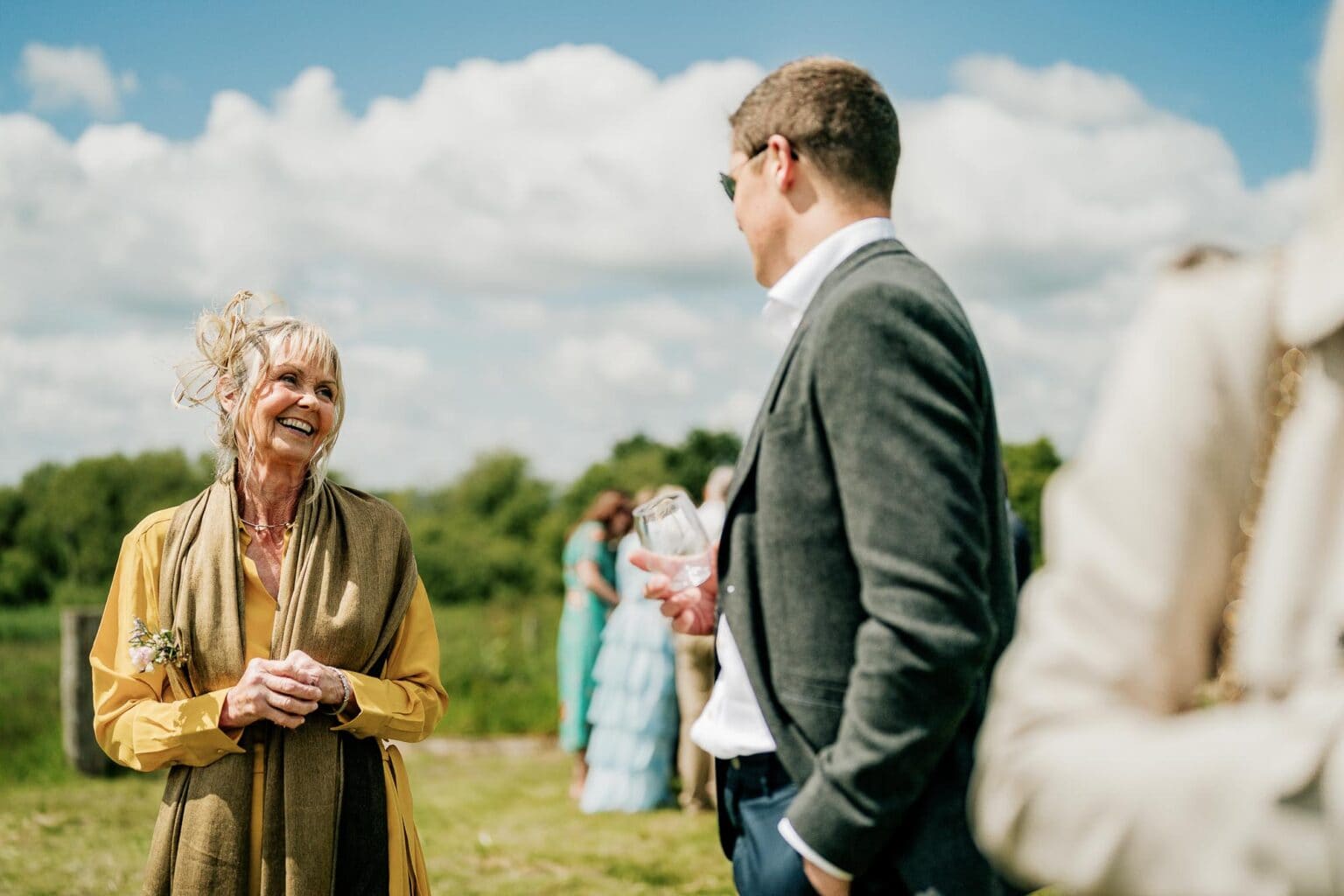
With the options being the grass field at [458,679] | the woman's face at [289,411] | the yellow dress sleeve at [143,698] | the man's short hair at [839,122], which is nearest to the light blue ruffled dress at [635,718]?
the grass field at [458,679]

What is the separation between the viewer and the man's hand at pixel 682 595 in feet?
8.90

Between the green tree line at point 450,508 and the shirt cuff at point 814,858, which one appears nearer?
the shirt cuff at point 814,858

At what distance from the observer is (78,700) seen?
33.0 ft

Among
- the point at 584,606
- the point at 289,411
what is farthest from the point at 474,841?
the point at 289,411

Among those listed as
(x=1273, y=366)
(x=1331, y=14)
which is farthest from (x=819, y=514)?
(x=1331, y=14)

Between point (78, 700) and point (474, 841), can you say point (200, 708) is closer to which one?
point (474, 841)

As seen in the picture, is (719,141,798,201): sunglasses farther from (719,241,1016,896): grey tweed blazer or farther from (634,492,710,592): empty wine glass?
(634,492,710,592): empty wine glass

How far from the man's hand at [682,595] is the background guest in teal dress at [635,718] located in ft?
22.1

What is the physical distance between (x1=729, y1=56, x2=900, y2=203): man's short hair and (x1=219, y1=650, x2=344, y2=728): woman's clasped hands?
6.14ft

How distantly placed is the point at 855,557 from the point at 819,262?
2.11 feet

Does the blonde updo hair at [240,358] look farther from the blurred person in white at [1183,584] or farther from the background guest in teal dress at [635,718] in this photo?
the background guest in teal dress at [635,718]

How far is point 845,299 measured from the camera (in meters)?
2.06

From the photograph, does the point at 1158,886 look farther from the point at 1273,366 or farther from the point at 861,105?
the point at 861,105

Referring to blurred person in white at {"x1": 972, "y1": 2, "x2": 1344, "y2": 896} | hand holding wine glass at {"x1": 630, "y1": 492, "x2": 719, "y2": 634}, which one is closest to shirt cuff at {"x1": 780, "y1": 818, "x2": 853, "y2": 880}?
hand holding wine glass at {"x1": 630, "y1": 492, "x2": 719, "y2": 634}
